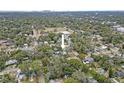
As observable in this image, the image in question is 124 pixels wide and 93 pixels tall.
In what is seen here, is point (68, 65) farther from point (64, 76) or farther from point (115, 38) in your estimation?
point (115, 38)

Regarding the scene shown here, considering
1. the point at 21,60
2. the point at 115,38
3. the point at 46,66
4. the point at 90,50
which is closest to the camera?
the point at 46,66

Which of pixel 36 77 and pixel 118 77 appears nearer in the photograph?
pixel 36 77

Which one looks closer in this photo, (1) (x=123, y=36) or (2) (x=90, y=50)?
(2) (x=90, y=50)

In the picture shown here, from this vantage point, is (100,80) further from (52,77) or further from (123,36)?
(123,36)
